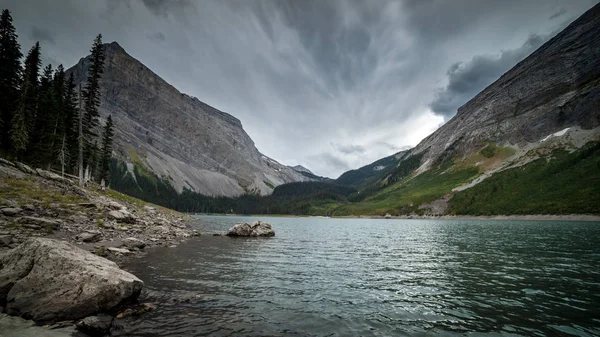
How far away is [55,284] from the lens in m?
11.1

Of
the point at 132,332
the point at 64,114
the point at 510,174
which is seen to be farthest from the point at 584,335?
the point at 510,174

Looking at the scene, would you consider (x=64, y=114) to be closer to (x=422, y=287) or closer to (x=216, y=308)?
(x=216, y=308)

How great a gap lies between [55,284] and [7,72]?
68.5 metres

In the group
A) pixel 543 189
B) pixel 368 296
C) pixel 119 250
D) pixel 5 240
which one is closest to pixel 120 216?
pixel 119 250

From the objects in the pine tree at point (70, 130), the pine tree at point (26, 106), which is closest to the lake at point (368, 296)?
the pine tree at point (26, 106)

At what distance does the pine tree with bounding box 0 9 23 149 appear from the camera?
50.7 metres

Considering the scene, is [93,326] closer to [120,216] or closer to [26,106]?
[120,216]

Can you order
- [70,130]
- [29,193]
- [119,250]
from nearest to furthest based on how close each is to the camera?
[119,250] → [29,193] → [70,130]

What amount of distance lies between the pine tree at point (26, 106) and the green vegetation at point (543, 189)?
562ft

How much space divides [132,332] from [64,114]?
7206cm

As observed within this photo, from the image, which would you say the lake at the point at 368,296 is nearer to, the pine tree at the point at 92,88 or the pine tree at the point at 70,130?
the pine tree at the point at 92,88

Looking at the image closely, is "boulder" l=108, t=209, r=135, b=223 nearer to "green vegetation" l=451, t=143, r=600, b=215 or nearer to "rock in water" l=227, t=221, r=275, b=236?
"rock in water" l=227, t=221, r=275, b=236

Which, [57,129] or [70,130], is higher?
[70,130]

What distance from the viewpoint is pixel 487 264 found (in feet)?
82.0
